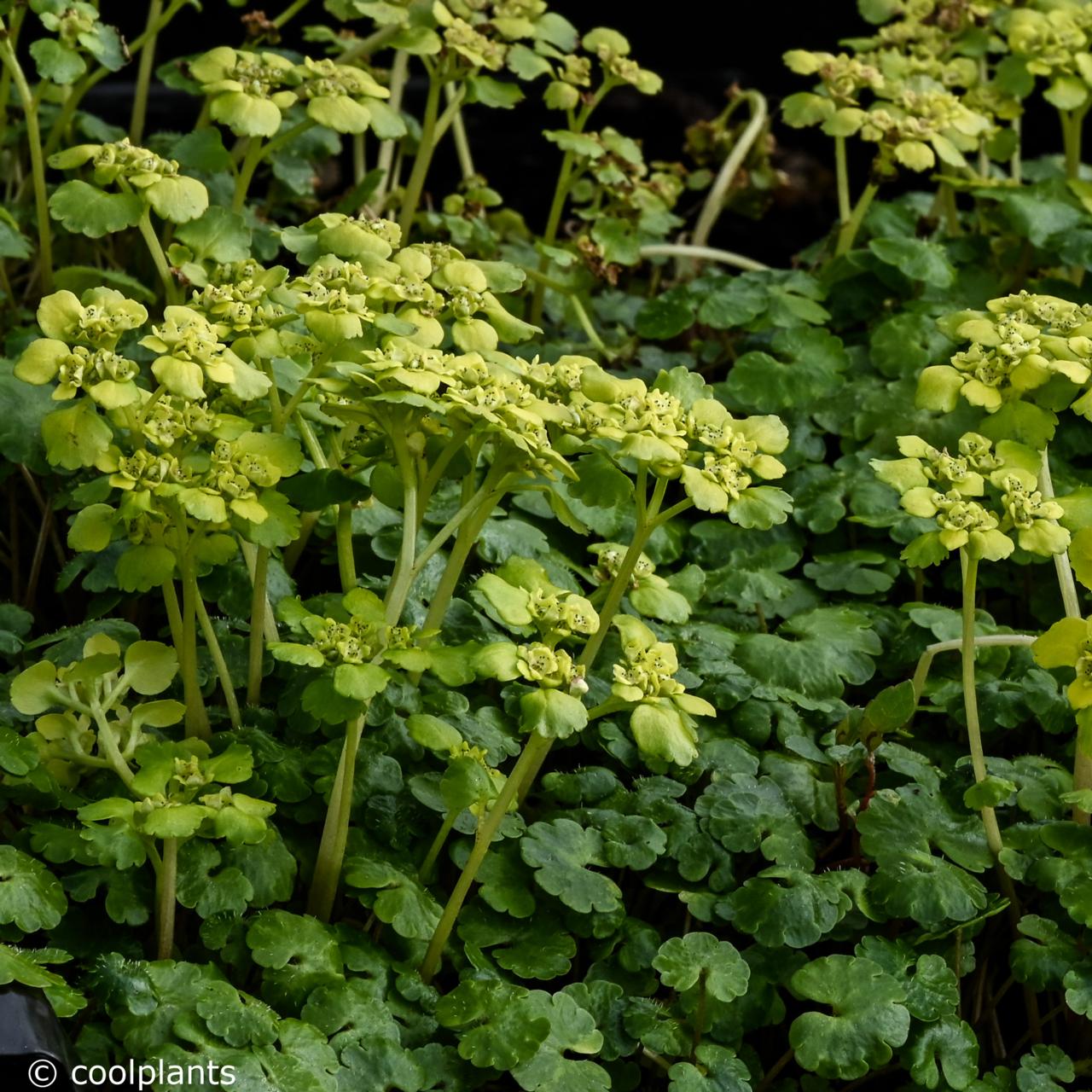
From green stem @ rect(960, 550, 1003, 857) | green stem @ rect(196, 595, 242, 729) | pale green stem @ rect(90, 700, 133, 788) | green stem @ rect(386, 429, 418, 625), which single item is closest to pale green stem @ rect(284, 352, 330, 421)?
green stem @ rect(386, 429, 418, 625)

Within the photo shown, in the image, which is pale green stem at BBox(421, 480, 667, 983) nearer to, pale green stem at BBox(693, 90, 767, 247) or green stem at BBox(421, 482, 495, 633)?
green stem at BBox(421, 482, 495, 633)

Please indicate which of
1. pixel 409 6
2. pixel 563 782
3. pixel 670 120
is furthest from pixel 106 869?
pixel 670 120

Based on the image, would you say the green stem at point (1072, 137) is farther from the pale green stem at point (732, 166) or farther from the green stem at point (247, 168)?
the green stem at point (247, 168)

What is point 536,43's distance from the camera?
2.19 meters

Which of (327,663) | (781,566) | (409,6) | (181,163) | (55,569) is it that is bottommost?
(55,569)

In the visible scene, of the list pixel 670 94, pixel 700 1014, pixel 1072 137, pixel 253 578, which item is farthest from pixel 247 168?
pixel 670 94

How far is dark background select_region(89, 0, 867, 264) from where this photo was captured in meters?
3.18

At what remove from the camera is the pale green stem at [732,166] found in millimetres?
2602

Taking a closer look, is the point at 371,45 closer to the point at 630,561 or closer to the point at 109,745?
the point at 630,561

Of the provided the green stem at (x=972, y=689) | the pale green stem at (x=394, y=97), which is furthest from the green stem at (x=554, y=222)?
the green stem at (x=972, y=689)

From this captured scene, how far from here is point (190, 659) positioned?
1.44 metres

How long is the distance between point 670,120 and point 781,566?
1.65 m

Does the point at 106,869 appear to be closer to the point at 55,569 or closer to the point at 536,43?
the point at 55,569

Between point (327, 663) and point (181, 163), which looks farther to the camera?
point (181, 163)
